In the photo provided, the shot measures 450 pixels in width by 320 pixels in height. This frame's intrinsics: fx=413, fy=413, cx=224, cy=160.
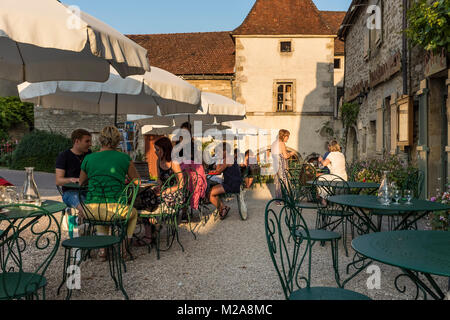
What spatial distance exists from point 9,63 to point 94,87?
1330mm

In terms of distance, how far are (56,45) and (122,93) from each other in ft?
9.04

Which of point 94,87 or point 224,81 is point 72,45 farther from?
point 224,81

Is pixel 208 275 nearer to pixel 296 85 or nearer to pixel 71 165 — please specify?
pixel 71 165

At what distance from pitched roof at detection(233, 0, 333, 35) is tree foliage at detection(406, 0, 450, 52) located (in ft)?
46.2

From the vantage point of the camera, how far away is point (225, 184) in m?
7.20

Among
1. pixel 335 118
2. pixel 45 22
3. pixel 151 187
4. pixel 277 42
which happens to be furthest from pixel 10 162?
pixel 45 22

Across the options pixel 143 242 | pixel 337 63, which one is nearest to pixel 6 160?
pixel 143 242

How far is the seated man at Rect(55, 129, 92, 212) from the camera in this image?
5008 millimetres

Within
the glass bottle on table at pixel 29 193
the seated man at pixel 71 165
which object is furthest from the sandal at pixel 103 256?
the glass bottle on table at pixel 29 193

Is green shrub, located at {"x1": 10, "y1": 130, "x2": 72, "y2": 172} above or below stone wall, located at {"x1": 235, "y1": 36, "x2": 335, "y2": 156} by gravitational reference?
below

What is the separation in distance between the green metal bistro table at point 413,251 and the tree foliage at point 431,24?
382 cm

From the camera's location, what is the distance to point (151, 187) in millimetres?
5266

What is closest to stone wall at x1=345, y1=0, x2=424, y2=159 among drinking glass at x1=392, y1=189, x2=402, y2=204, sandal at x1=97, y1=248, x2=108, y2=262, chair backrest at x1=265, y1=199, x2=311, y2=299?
chair backrest at x1=265, y1=199, x2=311, y2=299

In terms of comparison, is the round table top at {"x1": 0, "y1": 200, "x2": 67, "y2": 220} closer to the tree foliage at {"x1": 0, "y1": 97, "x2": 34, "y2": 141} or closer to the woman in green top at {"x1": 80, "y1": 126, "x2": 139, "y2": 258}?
the woman in green top at {"x1": 80, "y1": 126, "x2": 139, "y2": 258}
